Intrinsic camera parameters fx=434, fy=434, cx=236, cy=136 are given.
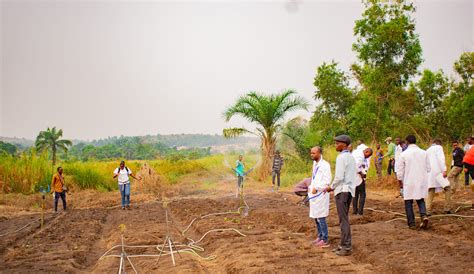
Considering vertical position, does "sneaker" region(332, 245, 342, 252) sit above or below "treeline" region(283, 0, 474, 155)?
below

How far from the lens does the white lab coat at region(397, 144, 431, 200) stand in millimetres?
8320

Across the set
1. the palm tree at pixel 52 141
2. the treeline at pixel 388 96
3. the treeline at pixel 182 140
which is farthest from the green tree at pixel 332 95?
the treeline at pixel 182 140

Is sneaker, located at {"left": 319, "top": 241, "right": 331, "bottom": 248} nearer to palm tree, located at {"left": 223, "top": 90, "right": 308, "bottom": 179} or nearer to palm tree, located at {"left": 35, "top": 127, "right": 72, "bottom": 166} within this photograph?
palm tree, located at {"left": 223, "top": 90, "right": 308, "bottom": 179}

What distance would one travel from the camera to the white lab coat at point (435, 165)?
9.78m

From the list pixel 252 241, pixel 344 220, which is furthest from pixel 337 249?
pixel 252 241

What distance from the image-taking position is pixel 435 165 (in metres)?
9.92

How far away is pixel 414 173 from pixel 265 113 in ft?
46.1

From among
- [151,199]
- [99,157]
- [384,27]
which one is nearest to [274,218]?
[151,199]

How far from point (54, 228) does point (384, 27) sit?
52.8ft

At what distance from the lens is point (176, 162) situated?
98.1 feet

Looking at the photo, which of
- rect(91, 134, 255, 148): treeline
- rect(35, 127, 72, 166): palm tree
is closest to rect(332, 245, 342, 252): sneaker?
rect(35, 127, 72, 166): palm tree

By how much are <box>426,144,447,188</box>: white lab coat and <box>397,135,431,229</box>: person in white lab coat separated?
146 cm

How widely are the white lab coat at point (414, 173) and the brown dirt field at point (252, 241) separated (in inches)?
29.1

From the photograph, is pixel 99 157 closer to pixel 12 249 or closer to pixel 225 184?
pixel 225 184
